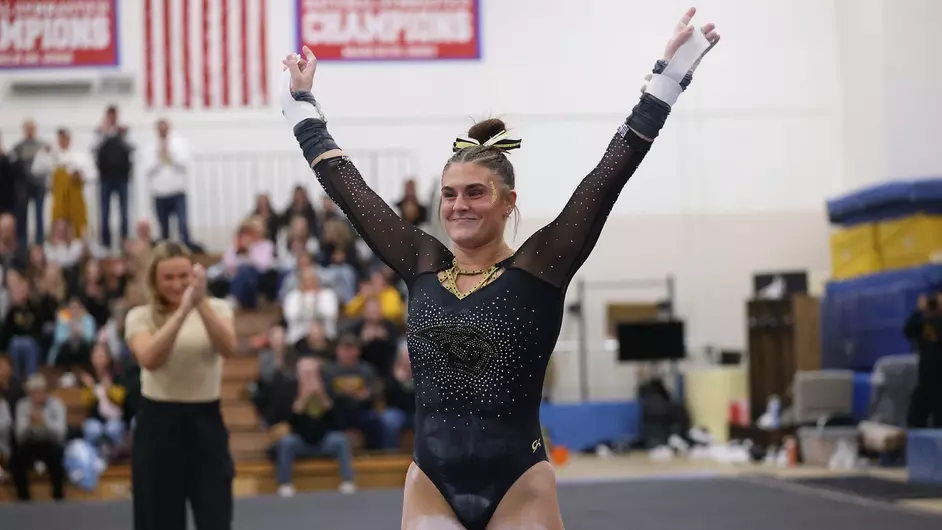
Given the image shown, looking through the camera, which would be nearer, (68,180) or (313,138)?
(313,138)

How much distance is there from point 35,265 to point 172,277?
32.4ft

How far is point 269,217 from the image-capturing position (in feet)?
49.5

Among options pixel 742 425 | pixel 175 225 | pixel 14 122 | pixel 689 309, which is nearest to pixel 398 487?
pixel 742 425

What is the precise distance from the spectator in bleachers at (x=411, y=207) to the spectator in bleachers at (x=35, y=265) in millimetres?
4221

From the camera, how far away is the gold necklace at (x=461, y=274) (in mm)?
2912

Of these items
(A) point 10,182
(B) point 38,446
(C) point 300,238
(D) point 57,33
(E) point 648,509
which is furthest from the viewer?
(D) point 57,33

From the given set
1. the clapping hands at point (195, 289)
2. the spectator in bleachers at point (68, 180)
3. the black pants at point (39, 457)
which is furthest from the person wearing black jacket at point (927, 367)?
the spectator in bleachers at point (68, 180)

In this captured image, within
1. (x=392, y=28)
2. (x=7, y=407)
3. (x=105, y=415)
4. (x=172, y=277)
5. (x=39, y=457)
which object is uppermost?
(x=392, y=28)

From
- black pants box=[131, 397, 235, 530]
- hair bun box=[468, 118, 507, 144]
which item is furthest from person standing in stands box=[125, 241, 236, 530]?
hair bun box=[468, 118, 507, 144]

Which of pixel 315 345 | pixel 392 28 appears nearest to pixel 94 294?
pixel 315 345

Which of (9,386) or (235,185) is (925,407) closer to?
(9,386)

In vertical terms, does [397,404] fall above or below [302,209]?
below

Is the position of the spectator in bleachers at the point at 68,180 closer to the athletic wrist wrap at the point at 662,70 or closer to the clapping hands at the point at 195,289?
the clapping hands at the point at 195,289

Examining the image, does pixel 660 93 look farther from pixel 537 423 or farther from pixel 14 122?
pixel 14 122
